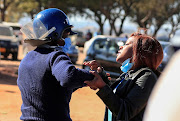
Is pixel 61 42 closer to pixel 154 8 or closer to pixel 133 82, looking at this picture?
pixel 133 82

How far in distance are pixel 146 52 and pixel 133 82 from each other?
26 cm

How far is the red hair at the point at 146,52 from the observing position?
261 centimetres

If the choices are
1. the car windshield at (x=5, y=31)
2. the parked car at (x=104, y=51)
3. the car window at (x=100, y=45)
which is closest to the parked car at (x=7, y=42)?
the car windshield at (x=5, y=31)

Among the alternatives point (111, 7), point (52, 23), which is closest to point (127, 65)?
point (52, 23)

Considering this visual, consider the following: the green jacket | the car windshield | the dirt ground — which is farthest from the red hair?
the car windshield

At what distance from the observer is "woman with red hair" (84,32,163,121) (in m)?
2.42

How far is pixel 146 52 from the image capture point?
2613 mm

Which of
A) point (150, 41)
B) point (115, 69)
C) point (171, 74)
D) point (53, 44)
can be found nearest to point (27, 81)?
point (53, 44)

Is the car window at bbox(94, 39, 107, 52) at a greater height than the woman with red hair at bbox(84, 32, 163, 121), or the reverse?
the woman with red hair at bbox(84, 32, 163, 121)

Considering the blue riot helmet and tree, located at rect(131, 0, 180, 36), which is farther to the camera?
tree, located at rect(131, 0, 180, 36)

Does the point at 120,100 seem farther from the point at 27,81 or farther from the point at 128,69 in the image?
the point at 27,81

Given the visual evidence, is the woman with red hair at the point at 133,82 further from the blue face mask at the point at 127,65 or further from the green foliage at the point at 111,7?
the green foliage at the point at 111,7

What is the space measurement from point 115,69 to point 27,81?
1032 cm

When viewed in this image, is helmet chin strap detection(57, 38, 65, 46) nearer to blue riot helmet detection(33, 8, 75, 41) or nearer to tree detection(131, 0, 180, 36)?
blue riot helmet detection(33, 8, 75, 41)
